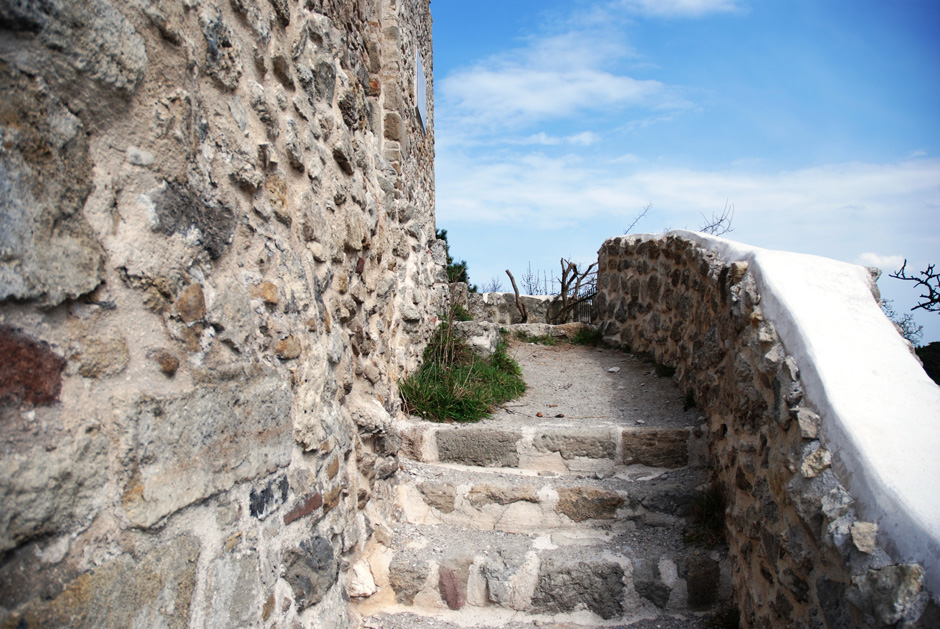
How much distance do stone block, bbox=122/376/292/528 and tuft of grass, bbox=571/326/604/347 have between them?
4.62m

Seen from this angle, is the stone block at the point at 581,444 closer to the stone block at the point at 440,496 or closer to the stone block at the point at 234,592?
the stone block at the point at 440,496

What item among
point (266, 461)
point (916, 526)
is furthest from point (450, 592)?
point (916, 526)

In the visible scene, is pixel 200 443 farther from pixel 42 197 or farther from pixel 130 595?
pixel 42 197

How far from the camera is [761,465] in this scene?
2080 mm

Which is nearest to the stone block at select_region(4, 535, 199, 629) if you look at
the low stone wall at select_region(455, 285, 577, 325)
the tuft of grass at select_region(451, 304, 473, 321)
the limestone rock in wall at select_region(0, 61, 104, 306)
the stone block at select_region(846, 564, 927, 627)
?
the limestone rock in wall at select_region(0, 61, 104, 306)

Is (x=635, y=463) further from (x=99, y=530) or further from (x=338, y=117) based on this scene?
(x=99, y=530)

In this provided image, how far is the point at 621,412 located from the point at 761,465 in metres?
1.50

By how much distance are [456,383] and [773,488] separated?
186 cm

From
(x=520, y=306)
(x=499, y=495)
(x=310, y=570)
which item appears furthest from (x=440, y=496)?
(x=520, y=306)

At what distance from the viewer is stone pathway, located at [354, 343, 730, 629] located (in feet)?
7.87

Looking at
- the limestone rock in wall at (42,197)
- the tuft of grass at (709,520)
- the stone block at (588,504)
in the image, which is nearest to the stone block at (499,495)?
the stone block at (588,504)

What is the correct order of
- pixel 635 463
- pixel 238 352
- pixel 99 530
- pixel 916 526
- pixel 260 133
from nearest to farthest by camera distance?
1. pixel 99 530
2. pixel 916 526
3. pixel 238 352
4. pixel 260 133
5. pixel 635 463

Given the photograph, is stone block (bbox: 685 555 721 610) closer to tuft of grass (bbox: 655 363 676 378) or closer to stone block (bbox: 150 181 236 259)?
tuft of grass (bbox: 655 363 676 378)

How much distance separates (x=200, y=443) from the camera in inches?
49.4
